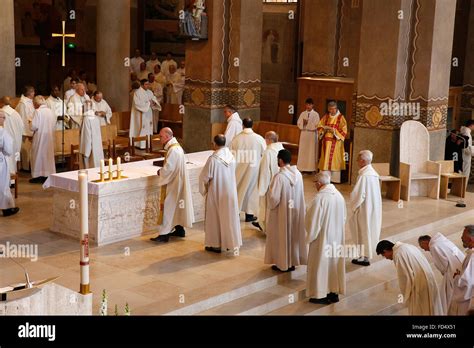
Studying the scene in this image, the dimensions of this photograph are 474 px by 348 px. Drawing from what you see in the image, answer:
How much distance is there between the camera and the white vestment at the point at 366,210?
37.2ft

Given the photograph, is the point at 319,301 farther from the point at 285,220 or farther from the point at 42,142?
the point at 42,142

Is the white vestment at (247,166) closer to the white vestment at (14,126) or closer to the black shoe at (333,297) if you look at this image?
the black shoe at (333,297)

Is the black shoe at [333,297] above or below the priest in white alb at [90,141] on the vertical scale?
below

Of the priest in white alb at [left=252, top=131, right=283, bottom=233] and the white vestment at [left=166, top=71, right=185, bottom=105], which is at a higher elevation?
the white vestment at [left=166, top=71, right=185, bottom=105]

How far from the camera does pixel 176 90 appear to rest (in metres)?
24.2

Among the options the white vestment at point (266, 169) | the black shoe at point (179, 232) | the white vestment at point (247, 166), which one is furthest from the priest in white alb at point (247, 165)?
the black shoe at point (179, 232)

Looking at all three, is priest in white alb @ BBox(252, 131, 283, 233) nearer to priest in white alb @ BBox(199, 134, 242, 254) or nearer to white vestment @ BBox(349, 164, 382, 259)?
priest in white alb @ BBox(199, 134, 242, 254)

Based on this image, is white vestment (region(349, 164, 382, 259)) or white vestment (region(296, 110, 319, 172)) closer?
white vestment (region(349, 164, 382, 259))

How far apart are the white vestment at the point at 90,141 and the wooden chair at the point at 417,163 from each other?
19.8 ft

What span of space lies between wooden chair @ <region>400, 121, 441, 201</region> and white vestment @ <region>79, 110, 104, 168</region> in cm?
605

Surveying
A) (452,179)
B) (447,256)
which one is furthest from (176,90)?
(447,256)

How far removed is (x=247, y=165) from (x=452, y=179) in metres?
5.11

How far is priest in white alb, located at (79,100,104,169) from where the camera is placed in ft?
51.4

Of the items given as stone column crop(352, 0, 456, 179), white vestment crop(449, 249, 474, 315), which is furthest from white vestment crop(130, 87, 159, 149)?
white vestment crop(449, 249, 474, 315)
